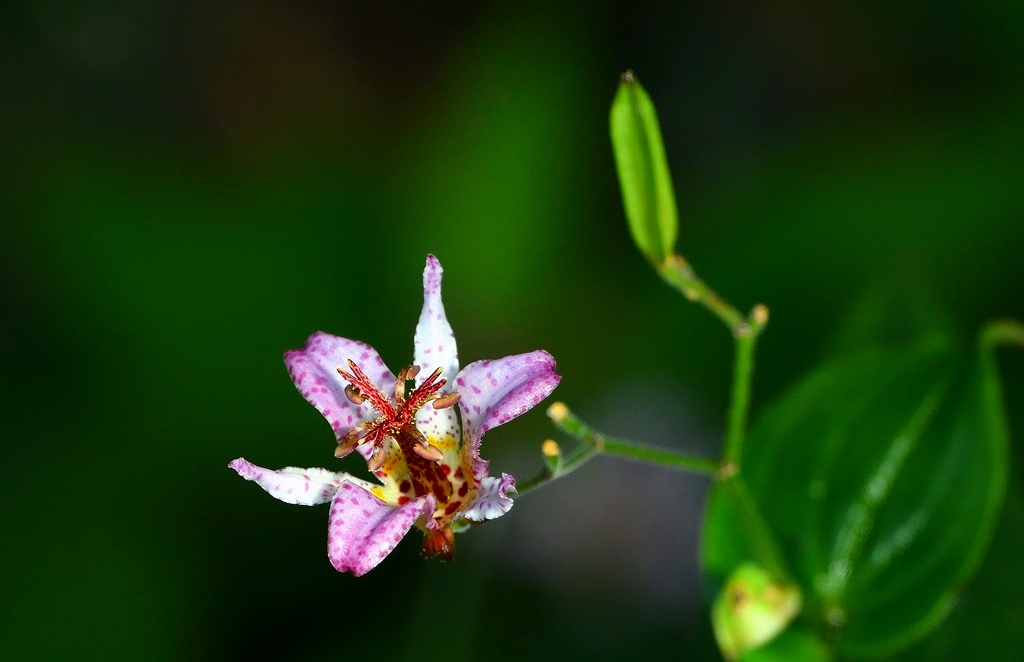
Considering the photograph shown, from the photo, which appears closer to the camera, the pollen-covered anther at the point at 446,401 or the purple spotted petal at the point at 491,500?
A: the purple spotted petal at the point at 491,500

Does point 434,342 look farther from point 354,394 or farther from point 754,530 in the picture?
point 754,530

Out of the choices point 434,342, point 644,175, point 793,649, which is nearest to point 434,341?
point 434,342

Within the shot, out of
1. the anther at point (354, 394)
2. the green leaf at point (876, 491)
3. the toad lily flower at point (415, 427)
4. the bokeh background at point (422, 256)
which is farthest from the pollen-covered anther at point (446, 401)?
the bokeh background at point (422, 256)

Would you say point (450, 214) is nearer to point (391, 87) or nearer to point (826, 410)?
point (391, 87)

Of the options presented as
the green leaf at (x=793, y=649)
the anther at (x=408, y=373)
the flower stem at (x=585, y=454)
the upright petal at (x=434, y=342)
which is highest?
the upright petal at (x=434, y=342)

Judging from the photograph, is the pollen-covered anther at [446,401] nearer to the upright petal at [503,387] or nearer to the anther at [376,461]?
the upright petal at [503,387]
